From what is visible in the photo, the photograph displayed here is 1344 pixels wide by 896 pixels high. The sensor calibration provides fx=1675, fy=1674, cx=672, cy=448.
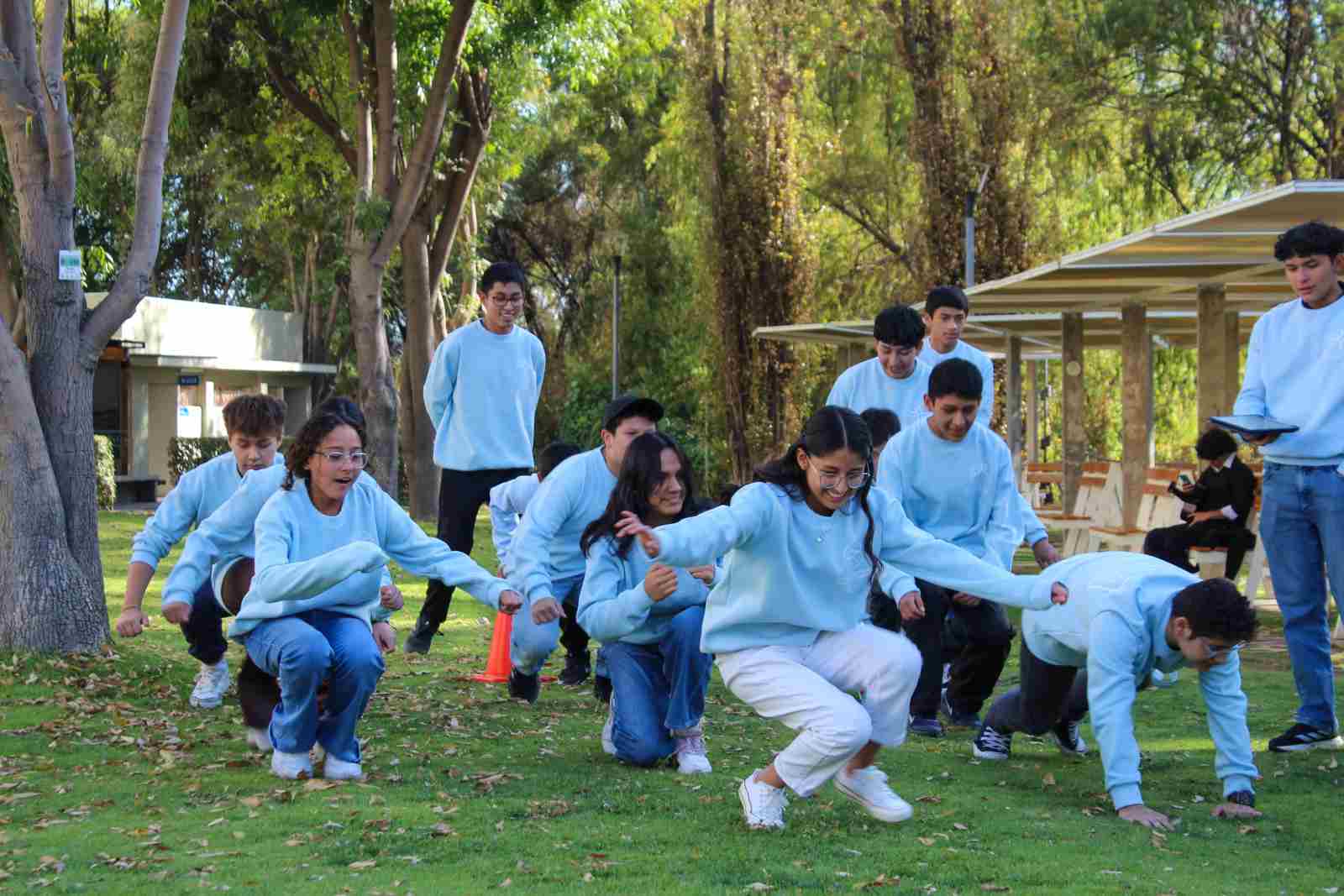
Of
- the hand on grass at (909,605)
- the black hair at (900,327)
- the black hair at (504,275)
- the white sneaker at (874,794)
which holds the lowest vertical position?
the white sneaker at (874,794)

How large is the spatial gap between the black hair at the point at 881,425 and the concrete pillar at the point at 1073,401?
11.2 meters

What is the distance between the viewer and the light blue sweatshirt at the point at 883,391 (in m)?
8.39

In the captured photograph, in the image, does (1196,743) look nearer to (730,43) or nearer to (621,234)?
(730,43)

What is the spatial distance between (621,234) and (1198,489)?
3324cm

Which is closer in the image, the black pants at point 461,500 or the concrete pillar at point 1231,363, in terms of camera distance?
the black pants at point 461,500

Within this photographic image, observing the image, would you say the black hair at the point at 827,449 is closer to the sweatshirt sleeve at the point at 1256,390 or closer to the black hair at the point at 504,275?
the sweatshirt sleeve at the point at 1256,390

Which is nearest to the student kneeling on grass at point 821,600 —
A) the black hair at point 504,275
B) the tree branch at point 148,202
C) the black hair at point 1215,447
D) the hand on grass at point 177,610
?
the hand on grass at point 177,610

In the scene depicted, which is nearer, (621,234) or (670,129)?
(670,129)

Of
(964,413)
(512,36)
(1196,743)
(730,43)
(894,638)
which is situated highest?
(730,43)

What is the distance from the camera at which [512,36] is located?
2033 centimetres

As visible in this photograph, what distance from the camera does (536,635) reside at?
293 inches

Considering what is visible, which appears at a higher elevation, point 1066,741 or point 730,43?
point 730,43

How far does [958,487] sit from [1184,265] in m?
7.55

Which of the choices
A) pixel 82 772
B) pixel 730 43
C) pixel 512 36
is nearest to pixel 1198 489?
pixel 82 772
